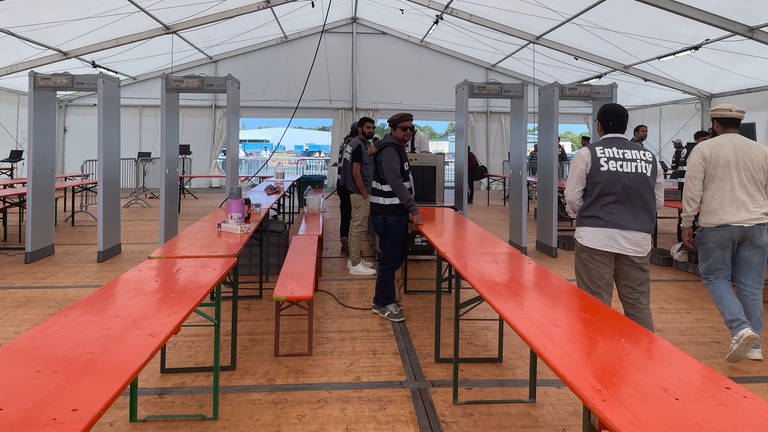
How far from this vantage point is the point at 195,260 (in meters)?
2.54

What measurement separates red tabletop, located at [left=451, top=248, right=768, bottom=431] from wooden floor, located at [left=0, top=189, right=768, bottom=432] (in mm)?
752

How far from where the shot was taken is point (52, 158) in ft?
18.6

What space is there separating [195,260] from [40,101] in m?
4.11

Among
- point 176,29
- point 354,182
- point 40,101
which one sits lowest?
point 354,182

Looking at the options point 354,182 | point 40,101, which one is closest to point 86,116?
point 40,101

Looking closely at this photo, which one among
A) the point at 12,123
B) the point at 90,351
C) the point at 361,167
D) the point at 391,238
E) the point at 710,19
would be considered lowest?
the point at 90,351

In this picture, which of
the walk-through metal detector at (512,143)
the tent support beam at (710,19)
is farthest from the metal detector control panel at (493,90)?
the tent support beam at (710,19)

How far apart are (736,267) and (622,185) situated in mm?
1190

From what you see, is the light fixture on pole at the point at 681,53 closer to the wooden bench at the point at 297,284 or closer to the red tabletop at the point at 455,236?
the red tabletop at the point at 455,236

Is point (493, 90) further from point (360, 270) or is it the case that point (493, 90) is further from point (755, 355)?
point (755, 355)

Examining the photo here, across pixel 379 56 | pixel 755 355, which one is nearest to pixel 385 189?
→ pixel 755 355

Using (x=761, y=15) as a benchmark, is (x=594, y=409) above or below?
below

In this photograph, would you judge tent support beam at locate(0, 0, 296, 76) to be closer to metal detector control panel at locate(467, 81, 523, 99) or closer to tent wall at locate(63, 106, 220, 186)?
tent wall at locate(63, 106, 220, 186)

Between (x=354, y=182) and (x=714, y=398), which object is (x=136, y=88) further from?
(x=714, y=398)
